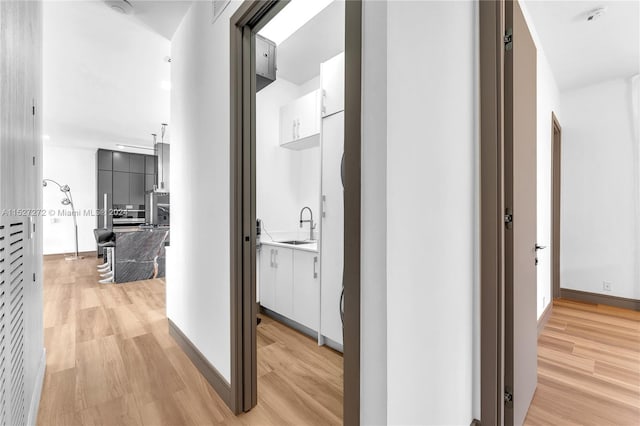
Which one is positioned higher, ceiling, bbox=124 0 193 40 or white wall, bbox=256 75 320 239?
ceiling, bbox=124 0 193 40

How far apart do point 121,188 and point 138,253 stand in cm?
415

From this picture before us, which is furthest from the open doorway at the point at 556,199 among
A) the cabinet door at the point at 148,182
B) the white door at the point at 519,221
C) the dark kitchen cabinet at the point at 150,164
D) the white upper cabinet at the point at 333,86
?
the cabinet door at the point at 148,182

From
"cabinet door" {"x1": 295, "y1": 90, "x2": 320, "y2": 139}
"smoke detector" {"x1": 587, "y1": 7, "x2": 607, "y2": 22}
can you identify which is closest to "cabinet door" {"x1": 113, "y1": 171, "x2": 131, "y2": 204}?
"cabinet door" {"x1": 295, "y1": 90, "x2": 320, "y2": 139}

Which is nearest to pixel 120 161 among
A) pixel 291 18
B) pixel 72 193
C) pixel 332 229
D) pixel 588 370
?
pixel 72 193

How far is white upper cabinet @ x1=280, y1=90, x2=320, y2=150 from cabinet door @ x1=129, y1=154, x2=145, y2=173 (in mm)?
6560

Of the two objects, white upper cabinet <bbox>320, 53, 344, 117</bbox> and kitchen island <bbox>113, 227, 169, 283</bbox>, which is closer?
white upper cabinet <bbox>320, 53, 344, 117</bbox>

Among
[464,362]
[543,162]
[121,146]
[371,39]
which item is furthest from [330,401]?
[121,146]

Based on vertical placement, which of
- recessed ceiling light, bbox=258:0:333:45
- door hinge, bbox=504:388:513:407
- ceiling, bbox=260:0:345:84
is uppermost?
recessed ceiling light, bbox=258:0:333:45

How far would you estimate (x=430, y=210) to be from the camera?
1115 millimetres

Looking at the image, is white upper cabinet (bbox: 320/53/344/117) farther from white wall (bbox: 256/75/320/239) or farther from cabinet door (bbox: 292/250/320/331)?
cabinet door (bbox: 292/250/320/331)

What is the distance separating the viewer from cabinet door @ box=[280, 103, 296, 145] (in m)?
3.25

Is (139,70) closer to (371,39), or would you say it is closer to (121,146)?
(371,39)

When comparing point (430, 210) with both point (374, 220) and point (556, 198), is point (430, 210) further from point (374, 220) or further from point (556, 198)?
point (556, 198)

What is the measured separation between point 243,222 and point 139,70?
2943 mm
